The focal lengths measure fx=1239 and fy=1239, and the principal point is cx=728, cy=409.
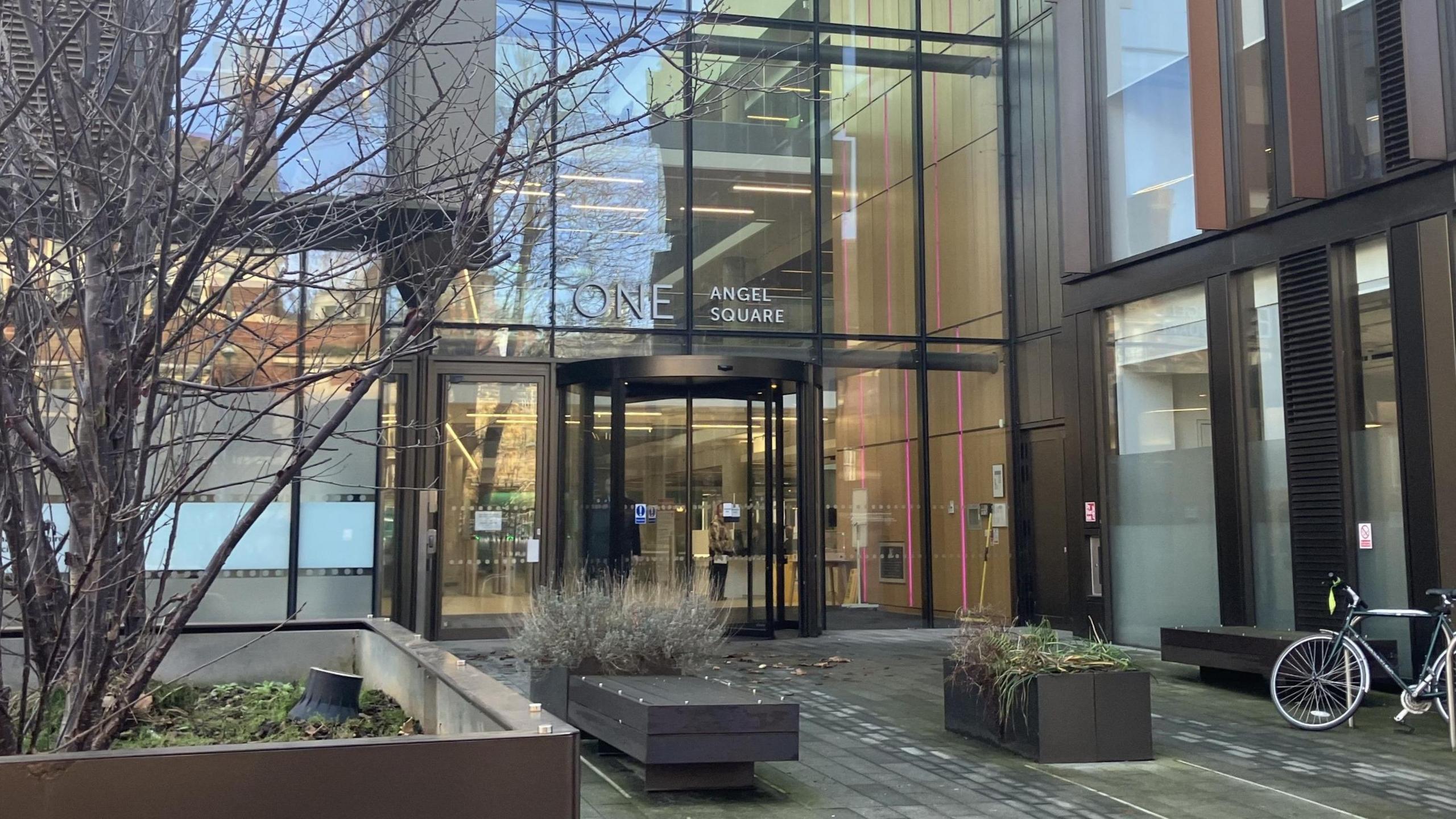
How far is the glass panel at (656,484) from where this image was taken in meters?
14.6

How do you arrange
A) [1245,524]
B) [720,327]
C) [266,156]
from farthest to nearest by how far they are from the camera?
[720,327] < [1245,524] < [266,156]

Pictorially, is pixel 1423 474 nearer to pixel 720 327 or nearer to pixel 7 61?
pixel 720 327

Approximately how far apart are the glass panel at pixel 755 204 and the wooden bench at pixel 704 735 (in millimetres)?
9441

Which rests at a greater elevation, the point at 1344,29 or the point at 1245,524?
the point at 1344,29

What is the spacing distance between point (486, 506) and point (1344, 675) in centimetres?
920

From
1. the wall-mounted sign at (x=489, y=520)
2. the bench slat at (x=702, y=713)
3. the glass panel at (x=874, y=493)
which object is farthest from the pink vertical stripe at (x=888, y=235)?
the bench slat at (x=702, y=713)

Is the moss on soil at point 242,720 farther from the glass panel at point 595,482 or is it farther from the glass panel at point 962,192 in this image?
the glass panel at point 962,192

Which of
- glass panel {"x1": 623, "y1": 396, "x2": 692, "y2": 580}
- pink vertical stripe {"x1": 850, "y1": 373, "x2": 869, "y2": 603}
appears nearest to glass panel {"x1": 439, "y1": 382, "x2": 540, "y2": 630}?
glass panel {"x1": 623, "y1": 396, "x2": 692, "y2": 580}

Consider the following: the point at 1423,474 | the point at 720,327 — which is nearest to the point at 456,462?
the point at 720,327

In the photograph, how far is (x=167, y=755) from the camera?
3.05 m

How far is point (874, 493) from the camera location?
16.4 metres

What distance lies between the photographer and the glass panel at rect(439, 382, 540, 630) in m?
14.4

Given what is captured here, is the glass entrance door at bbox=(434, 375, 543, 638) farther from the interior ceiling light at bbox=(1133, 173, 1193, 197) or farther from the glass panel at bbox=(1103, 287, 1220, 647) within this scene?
the interior ceiling light at bbox=(1133, 173, 1193, 197)

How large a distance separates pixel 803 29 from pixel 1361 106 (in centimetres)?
771
